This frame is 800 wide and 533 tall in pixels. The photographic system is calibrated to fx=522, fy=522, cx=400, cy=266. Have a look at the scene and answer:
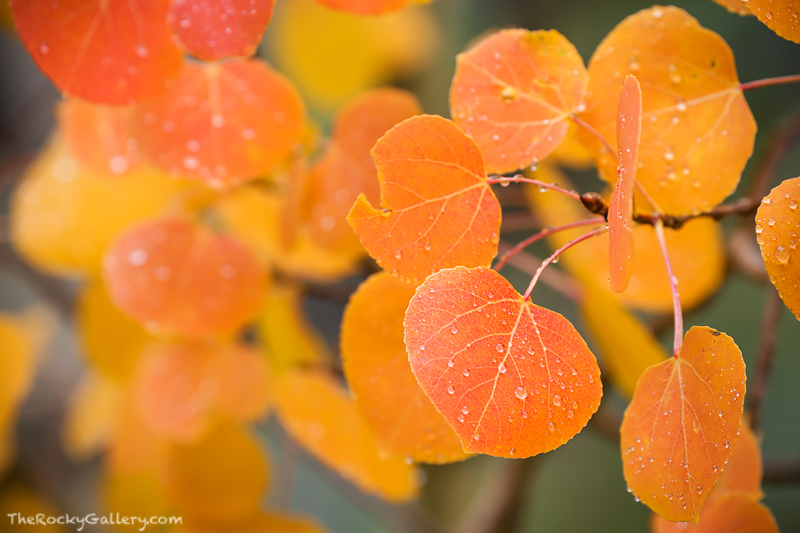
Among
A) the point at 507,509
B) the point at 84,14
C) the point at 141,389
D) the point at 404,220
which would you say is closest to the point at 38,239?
the point at 141,389

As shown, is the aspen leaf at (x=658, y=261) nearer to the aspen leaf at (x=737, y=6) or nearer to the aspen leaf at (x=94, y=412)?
the aspen leaf at (x=737, y=6)

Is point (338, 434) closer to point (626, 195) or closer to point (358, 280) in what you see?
point (626, 195)

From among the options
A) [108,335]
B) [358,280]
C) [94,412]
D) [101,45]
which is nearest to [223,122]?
[101,45]

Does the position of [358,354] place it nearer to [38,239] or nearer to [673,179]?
[673,179]

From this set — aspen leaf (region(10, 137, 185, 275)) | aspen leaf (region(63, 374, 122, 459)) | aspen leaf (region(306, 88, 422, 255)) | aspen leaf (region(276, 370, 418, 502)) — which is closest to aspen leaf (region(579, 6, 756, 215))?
aspen leaf (region(306, 88, 422, 255))

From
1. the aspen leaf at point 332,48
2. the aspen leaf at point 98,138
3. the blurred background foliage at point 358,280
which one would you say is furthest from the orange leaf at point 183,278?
the aspen leaf at point 332,48

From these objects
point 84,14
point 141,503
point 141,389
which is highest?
point 84,14
